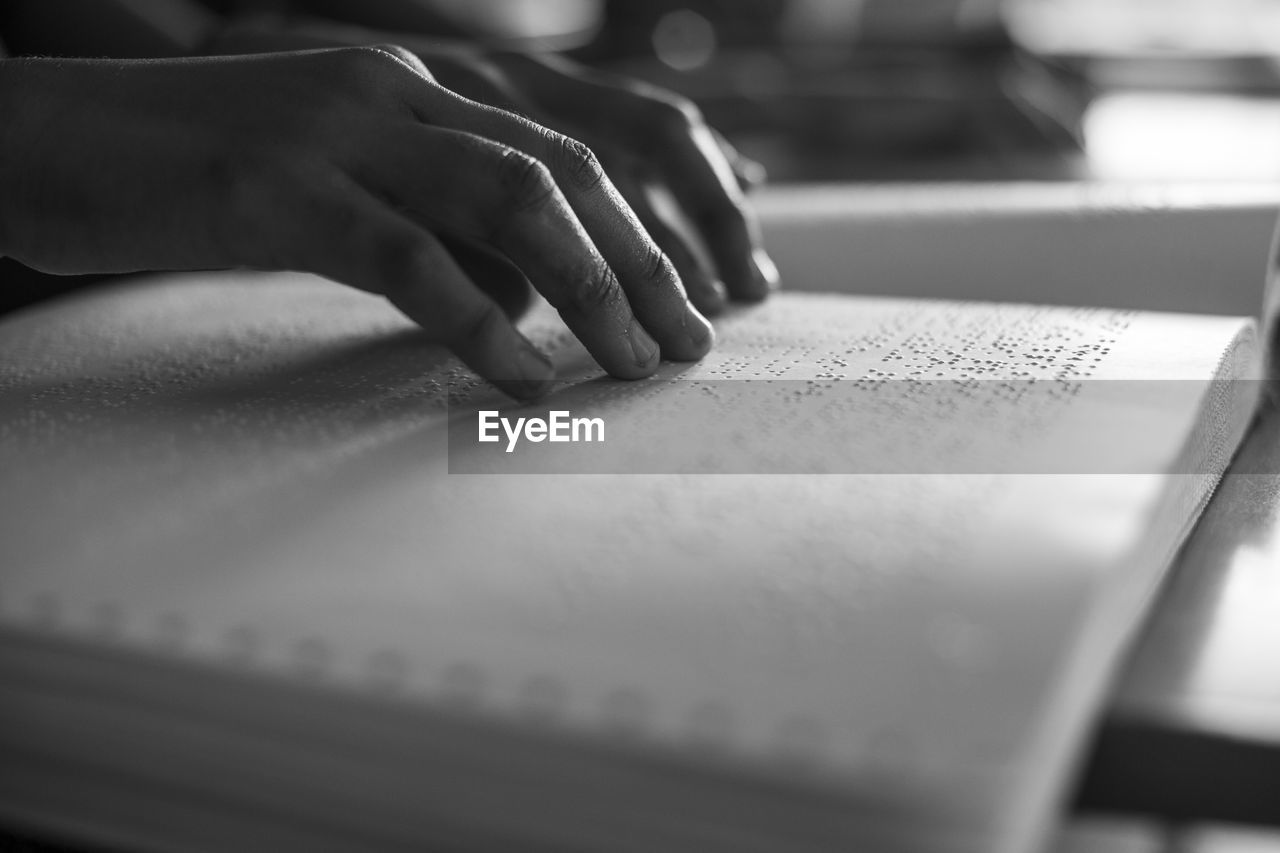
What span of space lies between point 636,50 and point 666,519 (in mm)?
1308

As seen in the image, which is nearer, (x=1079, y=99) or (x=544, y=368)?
(x=544, y=368)

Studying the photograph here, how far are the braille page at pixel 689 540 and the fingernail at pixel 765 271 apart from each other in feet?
0.37

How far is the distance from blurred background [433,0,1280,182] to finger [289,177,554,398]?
0.64 meters

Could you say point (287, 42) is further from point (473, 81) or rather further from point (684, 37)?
point (684, 37)

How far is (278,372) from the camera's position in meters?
0.44

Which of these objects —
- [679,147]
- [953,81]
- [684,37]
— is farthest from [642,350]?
[684,37]

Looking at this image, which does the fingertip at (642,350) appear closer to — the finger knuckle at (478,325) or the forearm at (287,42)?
the finger knuckle at (478,325)

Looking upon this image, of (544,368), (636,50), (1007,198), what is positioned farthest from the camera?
(636,50)

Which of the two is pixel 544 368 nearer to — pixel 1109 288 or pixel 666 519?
pixel 666 519

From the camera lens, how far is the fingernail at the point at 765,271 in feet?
1.85

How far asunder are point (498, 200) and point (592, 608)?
0.59 feet

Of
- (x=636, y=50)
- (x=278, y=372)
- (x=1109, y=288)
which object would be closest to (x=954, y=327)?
(x=1109, y=288)

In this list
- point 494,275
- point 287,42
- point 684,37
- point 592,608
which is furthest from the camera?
point 684,37

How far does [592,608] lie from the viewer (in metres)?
0.25
